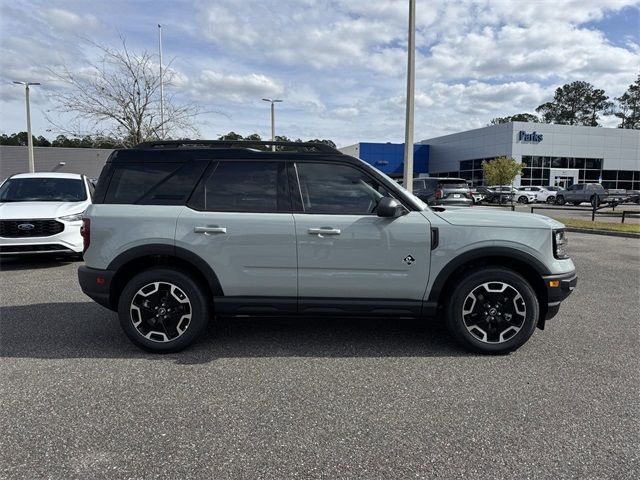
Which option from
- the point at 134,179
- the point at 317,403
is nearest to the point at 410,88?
the point at 134,179

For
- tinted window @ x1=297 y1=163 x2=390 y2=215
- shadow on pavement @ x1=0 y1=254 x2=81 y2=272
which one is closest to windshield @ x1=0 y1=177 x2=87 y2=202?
shadow on pavement @ x1=0 y1=254 x2=81 y2=272

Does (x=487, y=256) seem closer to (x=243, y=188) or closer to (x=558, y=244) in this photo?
(x=558, y=244)

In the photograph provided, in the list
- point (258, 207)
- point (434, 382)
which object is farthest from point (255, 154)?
point (434, 382)

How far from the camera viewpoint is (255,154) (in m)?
4.23

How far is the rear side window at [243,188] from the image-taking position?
4148mm

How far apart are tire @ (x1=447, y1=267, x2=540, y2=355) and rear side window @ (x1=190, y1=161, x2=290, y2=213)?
1832mm

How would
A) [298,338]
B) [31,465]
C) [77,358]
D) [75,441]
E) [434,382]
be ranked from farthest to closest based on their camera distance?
[298,338] < [77,358] < [434,382] < [75,441] < [31,465]

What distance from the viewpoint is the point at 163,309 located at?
13.6ft

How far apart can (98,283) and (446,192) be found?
53.3ft

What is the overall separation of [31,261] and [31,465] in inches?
307

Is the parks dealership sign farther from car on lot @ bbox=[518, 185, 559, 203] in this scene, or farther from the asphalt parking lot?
the asphalt parking lot

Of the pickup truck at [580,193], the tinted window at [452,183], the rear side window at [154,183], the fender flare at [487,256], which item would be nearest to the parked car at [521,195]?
the pickup truck at [580,193]

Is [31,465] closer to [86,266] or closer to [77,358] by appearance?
[77,358]

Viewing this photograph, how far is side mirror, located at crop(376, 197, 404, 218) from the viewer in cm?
394
